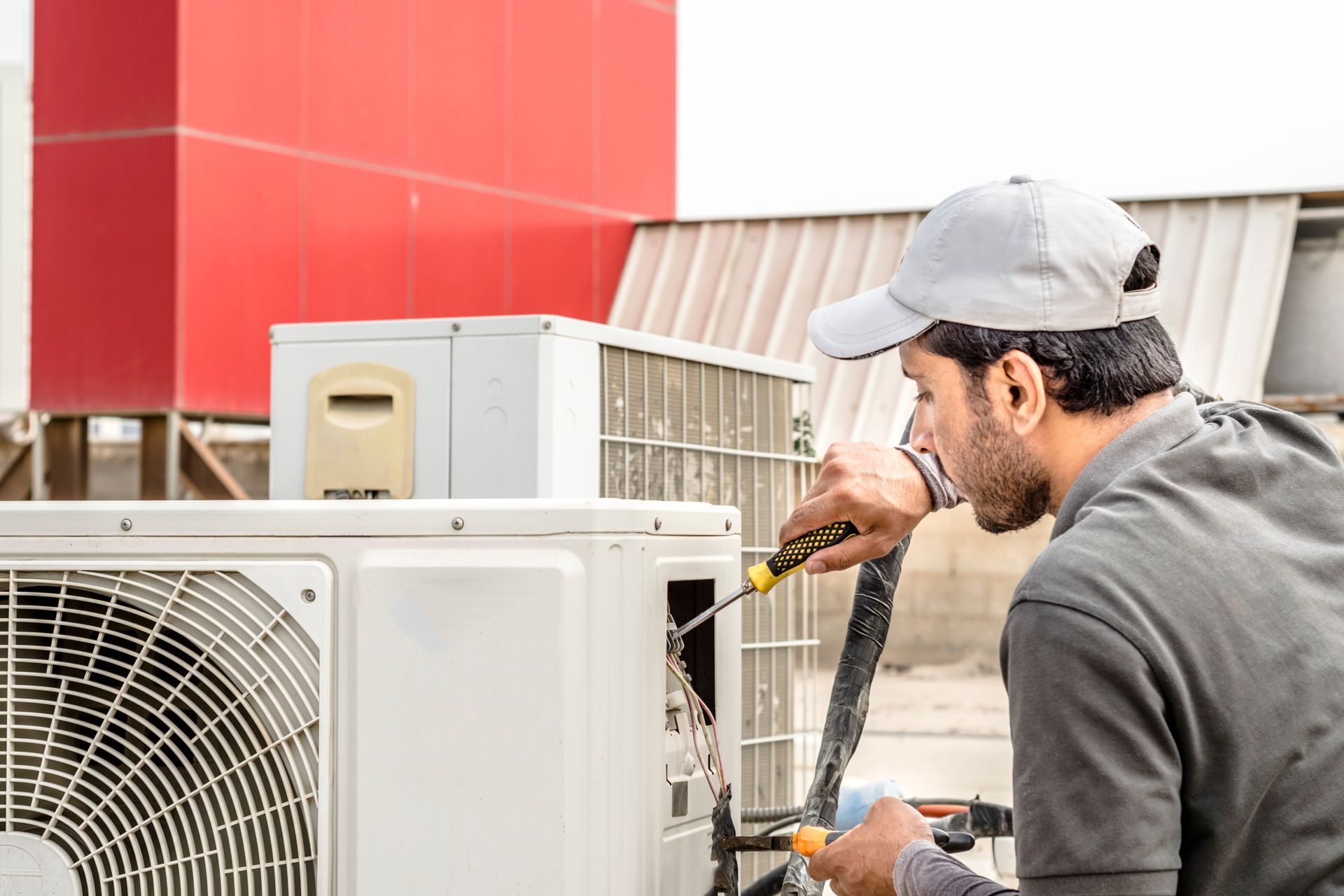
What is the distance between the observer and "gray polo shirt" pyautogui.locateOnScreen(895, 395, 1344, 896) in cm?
107

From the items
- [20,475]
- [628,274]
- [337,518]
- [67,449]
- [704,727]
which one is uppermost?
[628,274]

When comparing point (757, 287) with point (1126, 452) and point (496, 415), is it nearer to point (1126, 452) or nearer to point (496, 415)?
point (496, 415)

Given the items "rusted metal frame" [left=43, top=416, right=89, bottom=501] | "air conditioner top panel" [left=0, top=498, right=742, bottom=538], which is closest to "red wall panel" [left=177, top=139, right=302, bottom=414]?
"rusted metal frame" [left=43, top=416, right=89, bottom=501]

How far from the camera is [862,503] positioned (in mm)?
1736

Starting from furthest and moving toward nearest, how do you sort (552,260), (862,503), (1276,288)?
(552,260) < (1276,288) < (862,503)

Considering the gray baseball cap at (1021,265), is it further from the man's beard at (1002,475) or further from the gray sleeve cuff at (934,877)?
the gray sleeve cuff at (934,877)

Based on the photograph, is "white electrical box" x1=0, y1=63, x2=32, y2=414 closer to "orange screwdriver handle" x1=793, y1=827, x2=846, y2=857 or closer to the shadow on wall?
the shadow on wall

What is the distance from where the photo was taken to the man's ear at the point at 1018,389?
1.32 m

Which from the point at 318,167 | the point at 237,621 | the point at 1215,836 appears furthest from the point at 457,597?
the point at 318,167

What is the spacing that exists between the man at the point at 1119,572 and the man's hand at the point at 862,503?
0.89ft

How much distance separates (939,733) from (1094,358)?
22.7ft

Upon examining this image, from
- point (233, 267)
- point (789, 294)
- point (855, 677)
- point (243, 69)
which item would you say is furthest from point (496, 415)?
point (789, 294)

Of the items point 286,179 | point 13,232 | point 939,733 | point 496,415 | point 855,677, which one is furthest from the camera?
point 13,232

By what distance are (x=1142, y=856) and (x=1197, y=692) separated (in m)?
0.13
